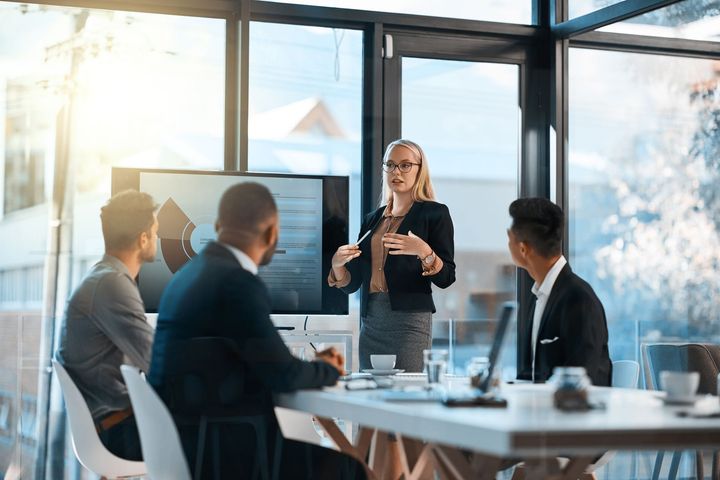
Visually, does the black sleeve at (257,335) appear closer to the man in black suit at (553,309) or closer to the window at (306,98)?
the man in black suit at (553,309)

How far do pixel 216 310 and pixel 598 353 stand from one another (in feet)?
3.69

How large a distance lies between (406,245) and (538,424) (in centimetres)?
240

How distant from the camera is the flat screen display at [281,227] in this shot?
3.10 metres

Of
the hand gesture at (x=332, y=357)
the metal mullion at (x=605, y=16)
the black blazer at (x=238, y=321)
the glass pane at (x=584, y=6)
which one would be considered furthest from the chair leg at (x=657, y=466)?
the glass pane at (x=584, y=6)

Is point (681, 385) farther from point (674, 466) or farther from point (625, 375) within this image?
point (625, 375)

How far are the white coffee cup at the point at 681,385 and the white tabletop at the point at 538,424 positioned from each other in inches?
1.4

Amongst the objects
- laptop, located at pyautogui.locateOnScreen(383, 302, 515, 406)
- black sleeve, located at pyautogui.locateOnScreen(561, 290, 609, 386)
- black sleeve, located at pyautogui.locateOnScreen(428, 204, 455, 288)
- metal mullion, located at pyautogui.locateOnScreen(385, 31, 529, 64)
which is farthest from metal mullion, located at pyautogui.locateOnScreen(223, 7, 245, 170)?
laptop, located at pyautogui.locateOnScreen(383, 302, 515, 406)

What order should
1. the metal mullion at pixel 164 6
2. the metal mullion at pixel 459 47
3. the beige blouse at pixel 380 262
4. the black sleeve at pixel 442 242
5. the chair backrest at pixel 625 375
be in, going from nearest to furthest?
the chair backrest at pixel 625 375 < the beige blouse at pixel 380 262 < the black sleeve at pixel 442 242 < the metal mullion at pixel 164 6 < the metal mullion at pixel 459 47

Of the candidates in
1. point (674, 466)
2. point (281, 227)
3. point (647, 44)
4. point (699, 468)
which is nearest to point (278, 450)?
point (281, 227)

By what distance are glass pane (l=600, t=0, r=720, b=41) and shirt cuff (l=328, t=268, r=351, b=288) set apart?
182cm

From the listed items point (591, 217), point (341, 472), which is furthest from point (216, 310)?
point (591, 217)

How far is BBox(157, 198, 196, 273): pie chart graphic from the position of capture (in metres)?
3.14

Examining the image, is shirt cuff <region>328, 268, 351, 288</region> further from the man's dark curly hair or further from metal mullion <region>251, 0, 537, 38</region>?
metal mullion <region>251, 0, 537, 38</region>

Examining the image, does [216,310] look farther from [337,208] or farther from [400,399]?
[337,208]
